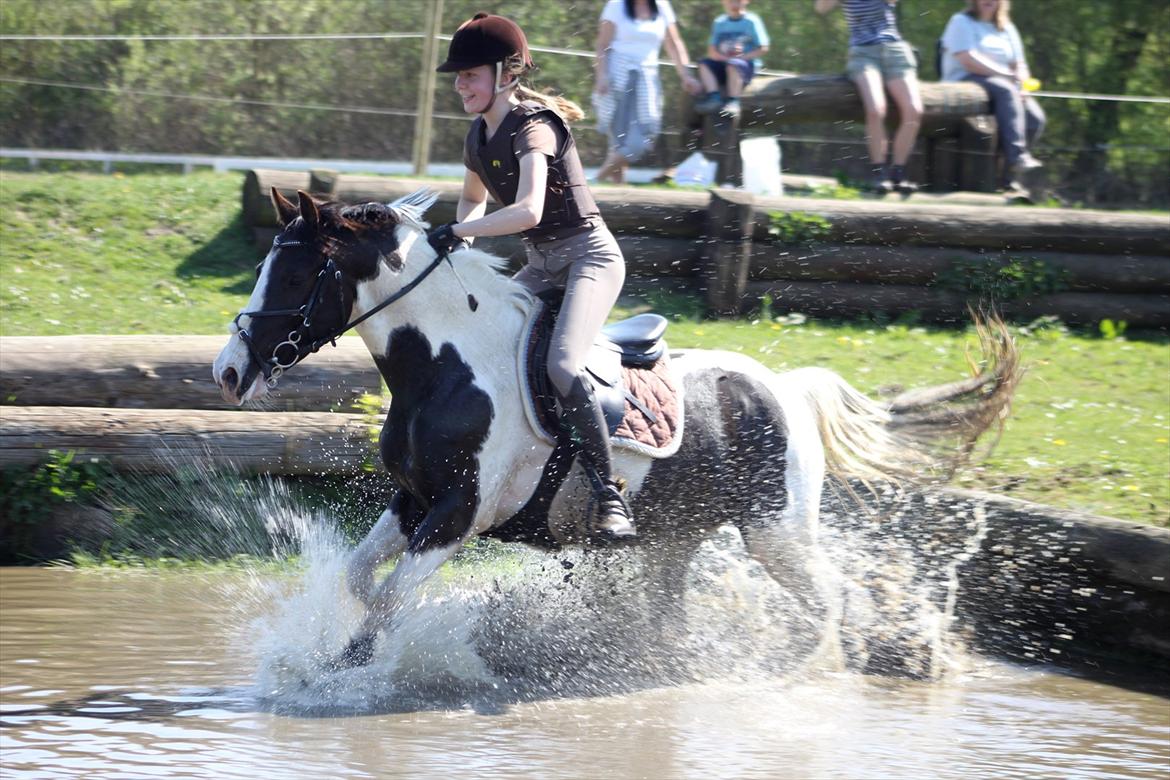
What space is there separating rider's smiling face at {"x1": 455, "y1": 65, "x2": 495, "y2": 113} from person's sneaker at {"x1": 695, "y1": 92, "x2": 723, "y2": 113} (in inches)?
275

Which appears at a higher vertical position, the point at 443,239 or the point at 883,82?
the point at 883,82

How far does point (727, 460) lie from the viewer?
6188mm

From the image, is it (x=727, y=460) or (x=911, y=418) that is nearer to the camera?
(x=727, y=460)

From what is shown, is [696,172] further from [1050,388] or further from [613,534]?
[613,534]

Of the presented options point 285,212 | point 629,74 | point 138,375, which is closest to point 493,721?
→ point 285,212

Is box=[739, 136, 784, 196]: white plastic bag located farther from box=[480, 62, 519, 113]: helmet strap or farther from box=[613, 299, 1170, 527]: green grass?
box=[480, 62, 519, 113]: helmet strap

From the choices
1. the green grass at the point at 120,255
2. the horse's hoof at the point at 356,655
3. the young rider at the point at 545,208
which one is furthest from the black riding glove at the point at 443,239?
the green grass at the point at 120,255

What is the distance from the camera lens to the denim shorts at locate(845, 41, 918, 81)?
12.3 meters

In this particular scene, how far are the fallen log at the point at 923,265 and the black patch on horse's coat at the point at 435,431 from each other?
5426 mm

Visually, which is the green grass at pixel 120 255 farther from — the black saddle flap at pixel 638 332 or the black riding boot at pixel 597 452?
the black riding boot at pixel 597 452

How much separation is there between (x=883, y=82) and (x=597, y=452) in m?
7.67

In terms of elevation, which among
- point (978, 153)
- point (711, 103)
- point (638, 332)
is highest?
point (711, 103)

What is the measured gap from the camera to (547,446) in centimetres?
571

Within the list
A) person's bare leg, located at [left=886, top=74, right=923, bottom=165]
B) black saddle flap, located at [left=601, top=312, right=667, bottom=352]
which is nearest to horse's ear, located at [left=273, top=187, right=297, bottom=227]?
black saddle flap, located at [left=601, top=312, right=667, bottom=352]
